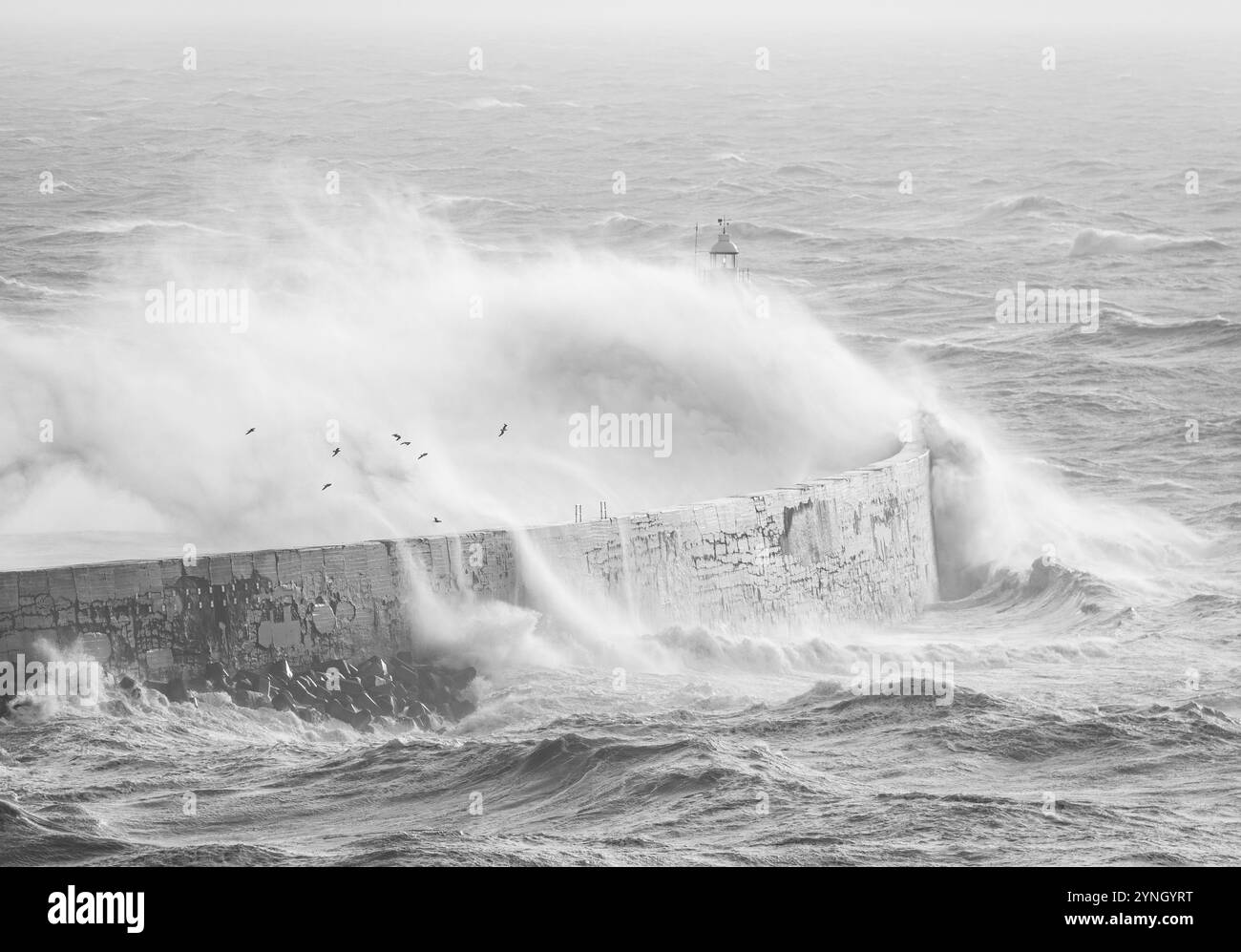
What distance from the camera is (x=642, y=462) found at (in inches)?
1358

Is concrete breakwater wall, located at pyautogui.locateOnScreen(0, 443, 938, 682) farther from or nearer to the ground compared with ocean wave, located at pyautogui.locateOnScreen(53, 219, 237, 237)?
nearer to the ground

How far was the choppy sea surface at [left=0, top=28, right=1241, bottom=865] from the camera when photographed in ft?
67.5

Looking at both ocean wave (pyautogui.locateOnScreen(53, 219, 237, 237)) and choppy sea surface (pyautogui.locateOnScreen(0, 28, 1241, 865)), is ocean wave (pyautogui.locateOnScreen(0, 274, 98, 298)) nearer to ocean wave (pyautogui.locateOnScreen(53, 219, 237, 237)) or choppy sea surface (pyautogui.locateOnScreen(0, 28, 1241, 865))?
choppy sea surface (pyautogui.locateOnScreen(0, 28, 1241, 865))

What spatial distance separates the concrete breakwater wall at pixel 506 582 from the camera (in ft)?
79.4

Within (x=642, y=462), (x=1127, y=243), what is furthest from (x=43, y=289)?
(x=1127, y=243)

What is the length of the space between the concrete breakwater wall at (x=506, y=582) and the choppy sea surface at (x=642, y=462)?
68 cm

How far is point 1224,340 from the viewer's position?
168ft

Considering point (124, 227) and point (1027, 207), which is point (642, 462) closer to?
point (124, 227)

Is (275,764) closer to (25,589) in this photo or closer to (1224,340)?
(25,589)

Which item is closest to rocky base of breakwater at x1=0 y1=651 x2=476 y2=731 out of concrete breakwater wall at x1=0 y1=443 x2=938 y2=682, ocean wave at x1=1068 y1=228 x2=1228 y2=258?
concrete breakwater wall at x1=0 y1=443 x2=938 y2=682

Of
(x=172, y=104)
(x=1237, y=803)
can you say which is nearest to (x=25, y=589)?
(x=1237, y=803)

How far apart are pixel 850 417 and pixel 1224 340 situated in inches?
725

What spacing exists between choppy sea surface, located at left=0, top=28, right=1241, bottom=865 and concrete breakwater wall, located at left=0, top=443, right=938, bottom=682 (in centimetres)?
68

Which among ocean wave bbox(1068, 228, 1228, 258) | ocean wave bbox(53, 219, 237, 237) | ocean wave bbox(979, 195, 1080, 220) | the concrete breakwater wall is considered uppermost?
ocean wave bbox(979, 195, 1080, 220)
